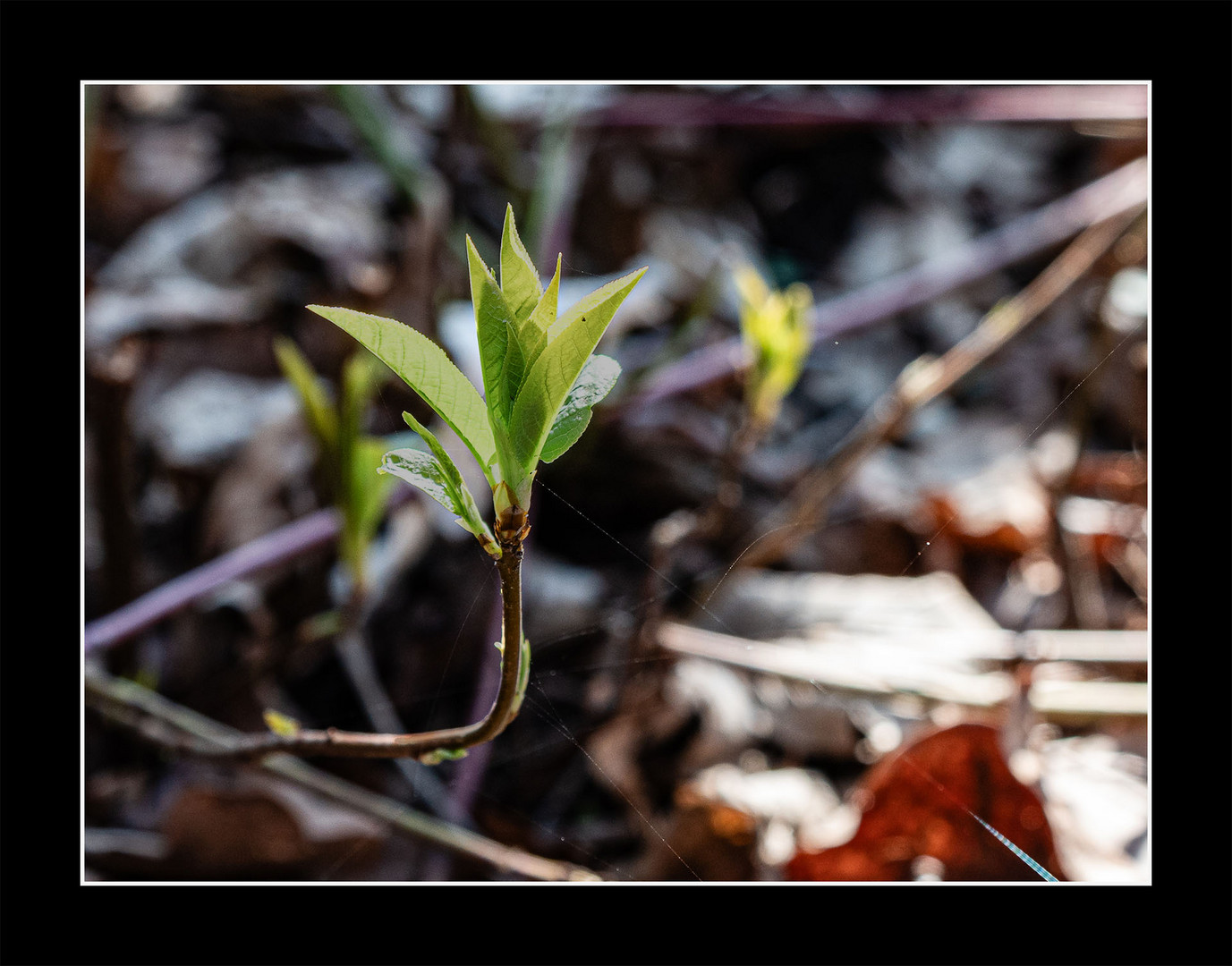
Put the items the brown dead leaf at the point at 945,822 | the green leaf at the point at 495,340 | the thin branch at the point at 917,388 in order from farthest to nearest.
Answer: the thin branch at the point at 917,388 < the brown dead leaf at the point at 945,822 < the green leaf at the point at 495,340

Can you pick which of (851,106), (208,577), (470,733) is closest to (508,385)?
(470,733)

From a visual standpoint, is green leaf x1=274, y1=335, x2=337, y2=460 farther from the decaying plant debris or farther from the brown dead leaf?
the brown dead leaf

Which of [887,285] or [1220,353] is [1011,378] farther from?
[1220,353]

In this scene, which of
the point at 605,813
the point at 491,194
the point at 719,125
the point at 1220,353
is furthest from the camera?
the point at 719,125

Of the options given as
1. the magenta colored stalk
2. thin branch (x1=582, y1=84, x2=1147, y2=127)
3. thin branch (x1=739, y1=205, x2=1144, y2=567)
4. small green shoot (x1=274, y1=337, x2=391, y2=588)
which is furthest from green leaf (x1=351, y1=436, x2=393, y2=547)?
thin branch (x1=582, y1=84, x2=1147, y2=127)

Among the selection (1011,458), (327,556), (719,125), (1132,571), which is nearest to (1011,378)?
(1011,458)

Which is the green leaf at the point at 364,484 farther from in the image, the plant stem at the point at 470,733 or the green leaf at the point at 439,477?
the green leaf at the point at 439,477

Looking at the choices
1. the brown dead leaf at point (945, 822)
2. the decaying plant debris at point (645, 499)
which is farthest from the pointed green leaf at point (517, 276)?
the brown dead leaf at point (945, 822)
